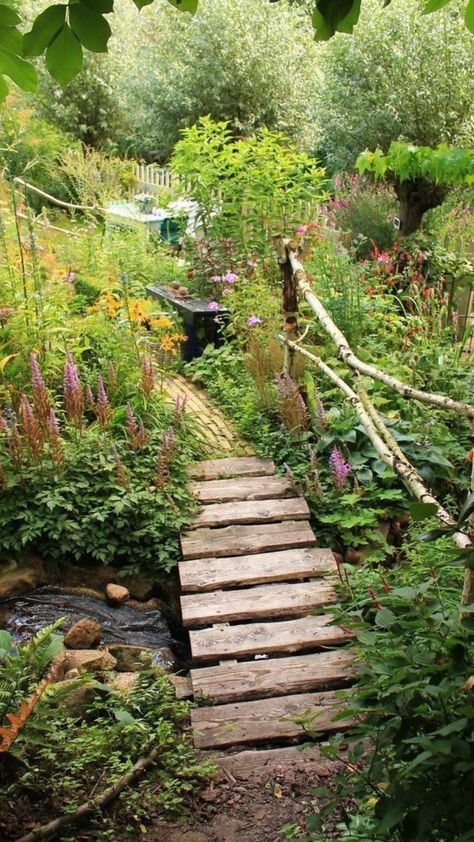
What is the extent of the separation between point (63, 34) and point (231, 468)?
4083 millimetres

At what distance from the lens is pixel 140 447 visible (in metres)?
4.90

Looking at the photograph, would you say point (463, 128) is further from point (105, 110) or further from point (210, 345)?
point (105, 110)

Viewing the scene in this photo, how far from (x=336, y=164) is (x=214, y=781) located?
13009mm

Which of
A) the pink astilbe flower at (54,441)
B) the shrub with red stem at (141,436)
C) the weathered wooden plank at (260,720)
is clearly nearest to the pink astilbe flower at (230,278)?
the shrub with red stem at (141,436)

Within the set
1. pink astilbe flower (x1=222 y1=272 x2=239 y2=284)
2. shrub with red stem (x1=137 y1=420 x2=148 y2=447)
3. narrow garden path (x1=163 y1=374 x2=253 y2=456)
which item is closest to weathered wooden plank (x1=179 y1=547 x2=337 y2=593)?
shrub with red stem (x1=137 y1=420 x2=148 y2=447)

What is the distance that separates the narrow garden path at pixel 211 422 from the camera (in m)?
5.62

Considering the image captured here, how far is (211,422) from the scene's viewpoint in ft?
19.8

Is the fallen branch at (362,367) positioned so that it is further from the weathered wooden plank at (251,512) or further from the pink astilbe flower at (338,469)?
the weathered wooden plank at (251,512)

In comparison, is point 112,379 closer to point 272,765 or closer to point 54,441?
point 54,441

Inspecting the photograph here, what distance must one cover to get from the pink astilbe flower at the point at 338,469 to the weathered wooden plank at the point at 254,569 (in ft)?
1.46

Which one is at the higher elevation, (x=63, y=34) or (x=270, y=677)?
(x=63, y=34)

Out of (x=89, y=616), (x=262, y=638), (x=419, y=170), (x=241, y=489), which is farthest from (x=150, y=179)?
(x=262, y=638)

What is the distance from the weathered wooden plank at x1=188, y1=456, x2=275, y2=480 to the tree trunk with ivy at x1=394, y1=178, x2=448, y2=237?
4560 mm

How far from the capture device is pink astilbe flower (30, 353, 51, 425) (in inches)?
181
